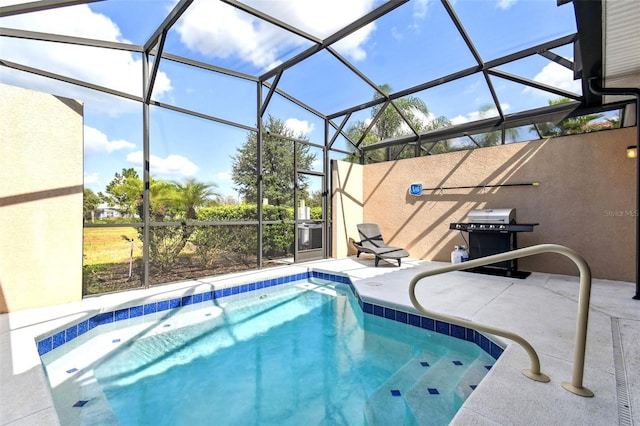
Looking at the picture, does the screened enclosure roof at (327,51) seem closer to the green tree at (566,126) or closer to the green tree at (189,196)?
the green tree at (566,126)

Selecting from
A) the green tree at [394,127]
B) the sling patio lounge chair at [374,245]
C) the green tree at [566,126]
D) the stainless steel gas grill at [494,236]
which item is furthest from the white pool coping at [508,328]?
the green tree at [394,127]

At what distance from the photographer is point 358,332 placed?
4.14 meters

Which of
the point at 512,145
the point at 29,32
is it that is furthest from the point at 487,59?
the point at 29,32

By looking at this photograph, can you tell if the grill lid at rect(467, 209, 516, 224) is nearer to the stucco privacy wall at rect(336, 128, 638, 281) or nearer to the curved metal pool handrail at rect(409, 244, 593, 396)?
the stucco privacy wall at rect(336, 128, 638, 281)

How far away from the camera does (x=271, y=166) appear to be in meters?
7.18

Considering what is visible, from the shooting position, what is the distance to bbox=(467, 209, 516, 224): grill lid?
591 cm

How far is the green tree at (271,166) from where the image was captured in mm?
6914

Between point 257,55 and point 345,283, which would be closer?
point 257,55

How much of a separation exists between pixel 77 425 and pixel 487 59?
7.61 metres

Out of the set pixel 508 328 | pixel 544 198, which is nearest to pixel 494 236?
pixel 544 198

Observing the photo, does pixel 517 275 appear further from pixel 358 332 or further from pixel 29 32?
pixel 29 32

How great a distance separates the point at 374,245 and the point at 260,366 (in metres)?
5.03

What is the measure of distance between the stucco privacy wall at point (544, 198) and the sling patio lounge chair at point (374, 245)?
64 cm

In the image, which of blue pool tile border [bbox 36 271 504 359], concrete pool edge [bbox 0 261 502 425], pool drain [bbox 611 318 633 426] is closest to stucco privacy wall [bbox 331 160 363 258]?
concrete pool edge [bbox 0 261 502 425]
